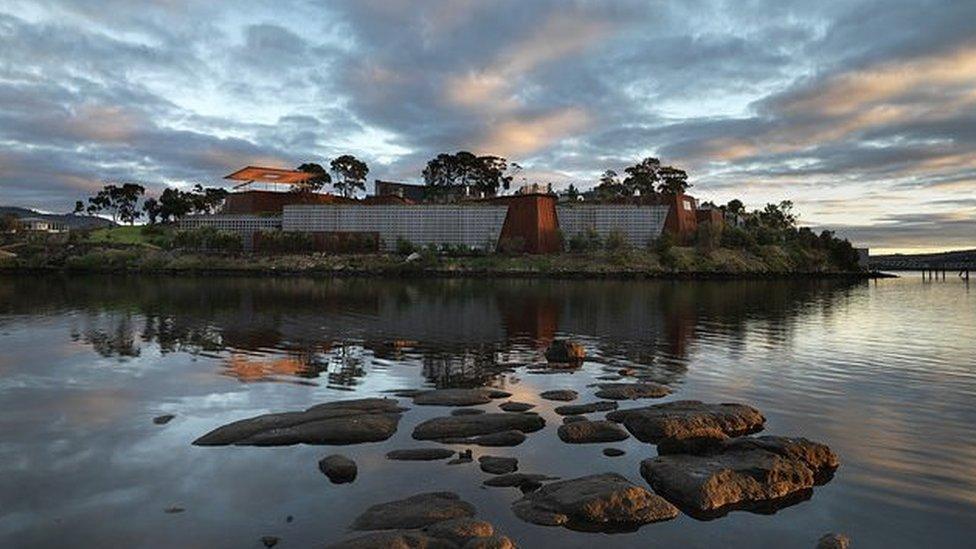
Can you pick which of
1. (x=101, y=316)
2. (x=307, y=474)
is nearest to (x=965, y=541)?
(x=307, y=474)

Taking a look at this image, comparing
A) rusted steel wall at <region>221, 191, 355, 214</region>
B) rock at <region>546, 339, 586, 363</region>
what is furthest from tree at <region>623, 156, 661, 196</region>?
rock at <region>546, 339, 586, 363</region>

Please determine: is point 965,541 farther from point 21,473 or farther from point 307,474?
point 21,473

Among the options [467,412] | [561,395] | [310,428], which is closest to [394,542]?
[310,428]

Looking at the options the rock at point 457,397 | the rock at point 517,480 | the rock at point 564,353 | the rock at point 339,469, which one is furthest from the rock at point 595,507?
the rock at point 564,353

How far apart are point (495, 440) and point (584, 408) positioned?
559 centimetres

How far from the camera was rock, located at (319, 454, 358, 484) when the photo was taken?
17.1 m

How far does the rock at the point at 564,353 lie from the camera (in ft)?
118

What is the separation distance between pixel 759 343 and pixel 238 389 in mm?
33553

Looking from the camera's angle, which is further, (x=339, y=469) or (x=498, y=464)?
(x=498, y=464)

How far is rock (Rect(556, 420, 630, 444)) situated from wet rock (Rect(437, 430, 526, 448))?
1454 mm

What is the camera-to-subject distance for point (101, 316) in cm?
5734

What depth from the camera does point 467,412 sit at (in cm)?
2367

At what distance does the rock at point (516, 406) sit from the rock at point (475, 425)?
1.55 meters

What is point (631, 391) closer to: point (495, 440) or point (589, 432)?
point (589, 432)
